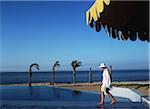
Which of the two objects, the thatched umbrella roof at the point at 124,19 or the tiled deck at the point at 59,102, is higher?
the thatched umbrella roof at the point at 124,19

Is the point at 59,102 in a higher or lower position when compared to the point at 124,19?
lower

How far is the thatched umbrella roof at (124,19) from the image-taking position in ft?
22.3

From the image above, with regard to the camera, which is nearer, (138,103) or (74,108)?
(74,108)

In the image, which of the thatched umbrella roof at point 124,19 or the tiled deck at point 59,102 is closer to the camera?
the thatched umbrella roof at point 124,19

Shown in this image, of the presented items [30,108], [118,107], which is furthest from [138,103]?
[30,108]

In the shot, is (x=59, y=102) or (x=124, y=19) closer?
(x=124, y=19)

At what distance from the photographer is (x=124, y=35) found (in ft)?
27.7

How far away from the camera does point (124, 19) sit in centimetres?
785

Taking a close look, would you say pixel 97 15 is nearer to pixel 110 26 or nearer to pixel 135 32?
pixel 110 26

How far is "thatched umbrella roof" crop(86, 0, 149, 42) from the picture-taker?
6.80m

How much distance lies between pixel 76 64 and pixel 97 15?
2696cm

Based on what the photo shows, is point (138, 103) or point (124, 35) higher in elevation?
point (124, 35)

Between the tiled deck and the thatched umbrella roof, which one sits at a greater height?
the thatched umbrella roof

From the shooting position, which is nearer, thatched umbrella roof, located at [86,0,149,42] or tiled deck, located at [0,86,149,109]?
thatched umbrella roof, located at [86,0,149,42]
